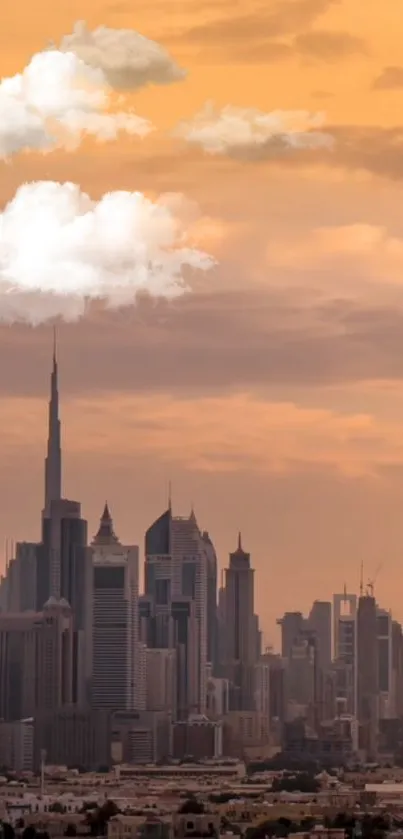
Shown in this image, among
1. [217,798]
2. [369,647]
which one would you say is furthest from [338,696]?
[217,798]

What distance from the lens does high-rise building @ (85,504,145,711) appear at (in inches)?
3834

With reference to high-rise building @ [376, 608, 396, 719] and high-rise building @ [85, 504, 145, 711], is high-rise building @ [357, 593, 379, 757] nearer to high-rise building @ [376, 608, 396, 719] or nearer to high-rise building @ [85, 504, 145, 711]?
high-rise building @ [376, 608, 396, 719]

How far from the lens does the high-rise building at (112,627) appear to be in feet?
319

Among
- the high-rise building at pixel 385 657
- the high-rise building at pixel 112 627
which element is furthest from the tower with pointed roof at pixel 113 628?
the high-rise building at pixel 385 657

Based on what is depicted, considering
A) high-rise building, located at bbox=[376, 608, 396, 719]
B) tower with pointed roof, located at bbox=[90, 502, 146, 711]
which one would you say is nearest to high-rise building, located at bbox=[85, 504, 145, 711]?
tower with pointed roof, located at bbox=[90, 502, 146, 711]

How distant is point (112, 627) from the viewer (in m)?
101

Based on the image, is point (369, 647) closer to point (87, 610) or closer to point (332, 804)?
point (87, 610)

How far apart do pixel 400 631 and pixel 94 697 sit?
53.0 ft

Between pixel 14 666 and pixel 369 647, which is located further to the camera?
pixel 369 647

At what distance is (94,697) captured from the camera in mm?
96188

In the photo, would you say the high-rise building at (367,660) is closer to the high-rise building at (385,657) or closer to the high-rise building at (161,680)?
the high-rise building at (385,657)

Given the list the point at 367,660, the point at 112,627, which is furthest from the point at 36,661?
the point at 367,660

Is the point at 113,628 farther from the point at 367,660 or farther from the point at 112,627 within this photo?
the point at 367,660

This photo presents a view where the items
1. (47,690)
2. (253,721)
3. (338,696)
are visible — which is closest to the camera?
(47,690)
